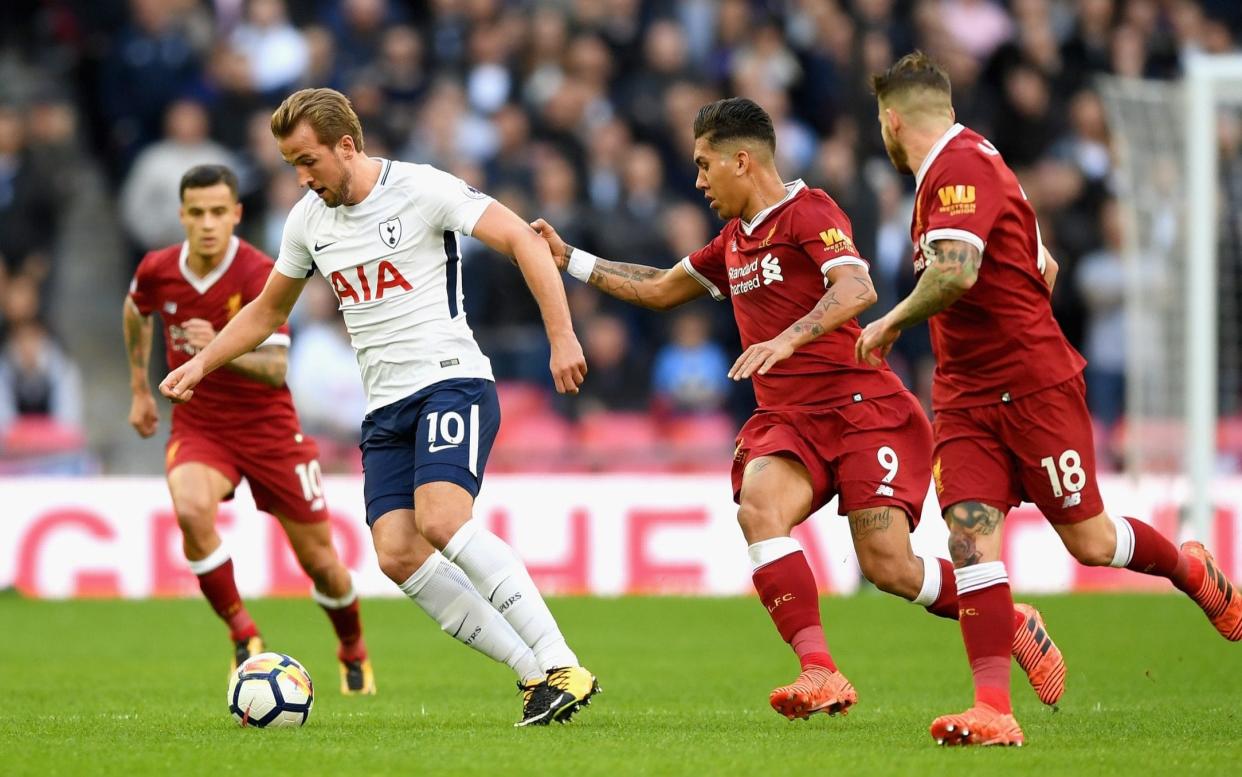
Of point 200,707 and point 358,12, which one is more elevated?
point 358,12

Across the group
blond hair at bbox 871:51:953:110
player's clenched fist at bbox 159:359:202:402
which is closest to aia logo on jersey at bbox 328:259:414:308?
player's clenched fist at bbox 159:359:202:402

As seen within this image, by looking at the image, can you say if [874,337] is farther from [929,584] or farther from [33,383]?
[33,383]

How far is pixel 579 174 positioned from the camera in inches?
695

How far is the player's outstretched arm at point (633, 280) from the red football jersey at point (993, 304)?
133 centimetres

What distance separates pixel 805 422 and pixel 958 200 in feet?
4.38

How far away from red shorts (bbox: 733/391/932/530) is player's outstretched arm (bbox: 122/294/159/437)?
3.67m

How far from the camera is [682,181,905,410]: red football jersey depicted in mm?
7570

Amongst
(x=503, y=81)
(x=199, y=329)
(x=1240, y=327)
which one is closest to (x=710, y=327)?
(x=503, y=81)

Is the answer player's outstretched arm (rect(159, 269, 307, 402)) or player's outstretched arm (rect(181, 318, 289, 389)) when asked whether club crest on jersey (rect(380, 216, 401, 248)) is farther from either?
player's outstretched arm (rect(181, 318, 289, 389))

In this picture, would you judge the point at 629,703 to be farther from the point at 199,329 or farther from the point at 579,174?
the point at 579,174

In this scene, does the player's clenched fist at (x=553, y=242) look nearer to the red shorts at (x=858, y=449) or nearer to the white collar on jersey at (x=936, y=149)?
the red shorts at (x=858, y=449)

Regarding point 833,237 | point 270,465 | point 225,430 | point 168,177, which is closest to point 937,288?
point 833,237

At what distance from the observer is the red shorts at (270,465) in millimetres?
9633

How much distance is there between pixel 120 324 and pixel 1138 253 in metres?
9.84
